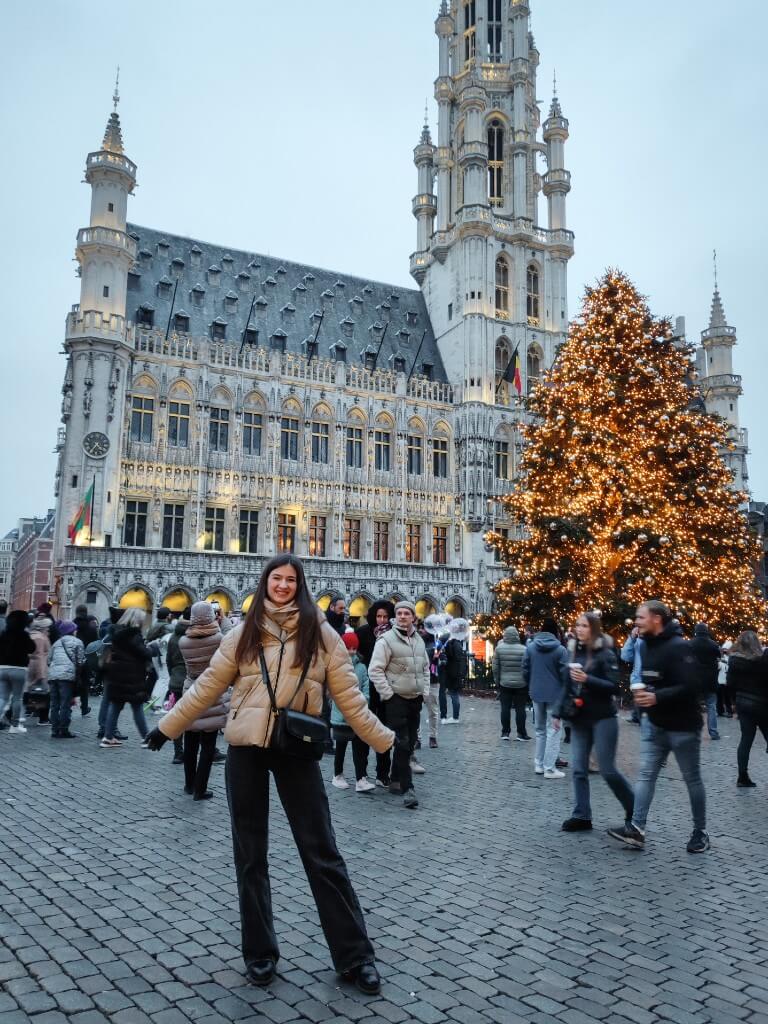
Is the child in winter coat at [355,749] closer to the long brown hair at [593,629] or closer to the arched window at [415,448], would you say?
the long brown hair at [593,629]

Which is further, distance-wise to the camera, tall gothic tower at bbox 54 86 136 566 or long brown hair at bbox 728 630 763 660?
tall gothic tower at bbox 54 86 136 566

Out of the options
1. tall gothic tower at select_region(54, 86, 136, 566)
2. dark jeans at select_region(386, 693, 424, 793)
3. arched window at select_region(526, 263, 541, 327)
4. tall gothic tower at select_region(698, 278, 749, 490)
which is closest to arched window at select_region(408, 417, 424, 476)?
arched window at select_region(526, 263, 541, 327)

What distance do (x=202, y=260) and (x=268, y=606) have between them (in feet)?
135

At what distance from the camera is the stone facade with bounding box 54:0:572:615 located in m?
33.9

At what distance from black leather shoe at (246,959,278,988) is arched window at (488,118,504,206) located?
48649mm

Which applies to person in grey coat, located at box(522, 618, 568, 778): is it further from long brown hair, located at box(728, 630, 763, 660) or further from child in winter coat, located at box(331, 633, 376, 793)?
child in winter coat, located at box(331, 633, 376, 793)

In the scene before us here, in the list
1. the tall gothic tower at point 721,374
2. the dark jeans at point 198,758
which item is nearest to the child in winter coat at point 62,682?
the dark jeans at point 198,758

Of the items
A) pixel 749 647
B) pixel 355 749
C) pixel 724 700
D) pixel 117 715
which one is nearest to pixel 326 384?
pixel 724 700

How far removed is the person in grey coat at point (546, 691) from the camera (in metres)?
9.23

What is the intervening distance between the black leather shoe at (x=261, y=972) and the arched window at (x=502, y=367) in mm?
41401

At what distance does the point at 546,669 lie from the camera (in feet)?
30.8

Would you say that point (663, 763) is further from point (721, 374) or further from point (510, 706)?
point (721, 374)

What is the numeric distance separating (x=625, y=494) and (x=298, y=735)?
55.7 ft

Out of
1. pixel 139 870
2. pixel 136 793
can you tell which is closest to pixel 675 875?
pixel 139 870
